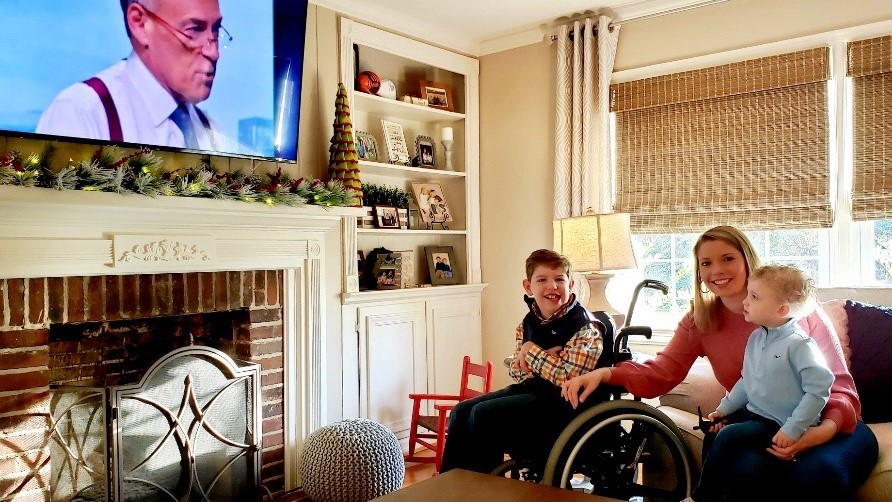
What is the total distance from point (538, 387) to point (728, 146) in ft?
6.30

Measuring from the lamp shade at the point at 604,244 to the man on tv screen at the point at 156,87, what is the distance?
1.59 meters

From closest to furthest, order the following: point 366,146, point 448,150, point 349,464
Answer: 1. point 349,464
2. point 366,146
3. point 448,150

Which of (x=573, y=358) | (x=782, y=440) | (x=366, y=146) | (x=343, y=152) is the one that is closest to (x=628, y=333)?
(x=573, y=358)

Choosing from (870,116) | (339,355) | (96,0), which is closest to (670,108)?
(870,116)

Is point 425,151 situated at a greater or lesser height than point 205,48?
lesser

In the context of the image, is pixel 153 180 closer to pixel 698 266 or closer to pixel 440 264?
pixel 698 266

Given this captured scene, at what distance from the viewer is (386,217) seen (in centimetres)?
398

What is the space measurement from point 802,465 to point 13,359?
2.48 meters

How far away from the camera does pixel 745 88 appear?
11.6 ft

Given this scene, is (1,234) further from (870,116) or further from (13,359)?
(870,116)

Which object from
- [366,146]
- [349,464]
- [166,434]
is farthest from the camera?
[366,146]

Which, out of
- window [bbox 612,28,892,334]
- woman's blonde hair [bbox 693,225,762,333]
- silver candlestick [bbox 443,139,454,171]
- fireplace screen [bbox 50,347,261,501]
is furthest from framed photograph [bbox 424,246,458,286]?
woman's blonde hair [bbox 693,225,762,333]

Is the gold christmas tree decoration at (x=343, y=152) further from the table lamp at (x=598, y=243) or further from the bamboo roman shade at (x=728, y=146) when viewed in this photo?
the bamboo roman shade at (x=728, y=146)

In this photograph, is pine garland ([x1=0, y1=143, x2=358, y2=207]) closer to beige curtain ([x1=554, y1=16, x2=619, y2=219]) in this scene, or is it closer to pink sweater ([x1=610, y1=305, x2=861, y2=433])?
beige curtain ([x1=554, y1=16, x2=619, y2=219])
